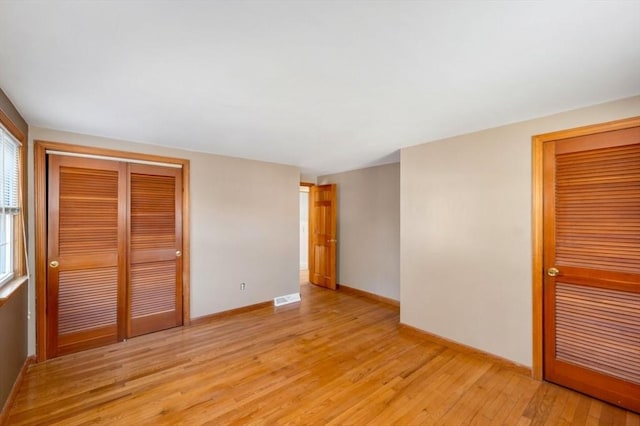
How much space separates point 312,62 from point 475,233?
95.6 inches

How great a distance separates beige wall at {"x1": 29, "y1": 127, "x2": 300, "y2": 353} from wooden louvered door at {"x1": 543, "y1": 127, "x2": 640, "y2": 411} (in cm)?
344

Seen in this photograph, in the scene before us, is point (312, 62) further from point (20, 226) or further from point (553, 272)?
point (20, 226)

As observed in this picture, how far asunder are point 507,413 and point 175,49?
3279 millimetres

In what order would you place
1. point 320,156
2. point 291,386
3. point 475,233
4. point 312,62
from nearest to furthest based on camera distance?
point 312,62
point 291,386
point 475,233
point 320,156

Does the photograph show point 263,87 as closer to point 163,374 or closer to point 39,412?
point 163,374

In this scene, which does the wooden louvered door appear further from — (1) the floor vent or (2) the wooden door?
(2) the wooden door

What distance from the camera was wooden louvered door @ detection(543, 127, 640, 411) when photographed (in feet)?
6.89

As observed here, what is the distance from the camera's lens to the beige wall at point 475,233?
2584 millimetres

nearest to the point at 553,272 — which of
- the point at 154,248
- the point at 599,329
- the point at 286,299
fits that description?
the point at 599,329

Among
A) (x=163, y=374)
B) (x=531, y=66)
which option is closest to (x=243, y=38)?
(x=531, y=66)

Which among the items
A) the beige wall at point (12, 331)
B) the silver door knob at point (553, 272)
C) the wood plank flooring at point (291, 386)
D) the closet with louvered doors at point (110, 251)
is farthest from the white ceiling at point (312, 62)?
the wood plank flooring at point (291, 386)

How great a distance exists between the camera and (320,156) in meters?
4.08

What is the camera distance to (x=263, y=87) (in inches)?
75.3

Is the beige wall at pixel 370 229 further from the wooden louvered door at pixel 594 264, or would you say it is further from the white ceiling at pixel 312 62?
the wooden louvered door at pixel 594 264
